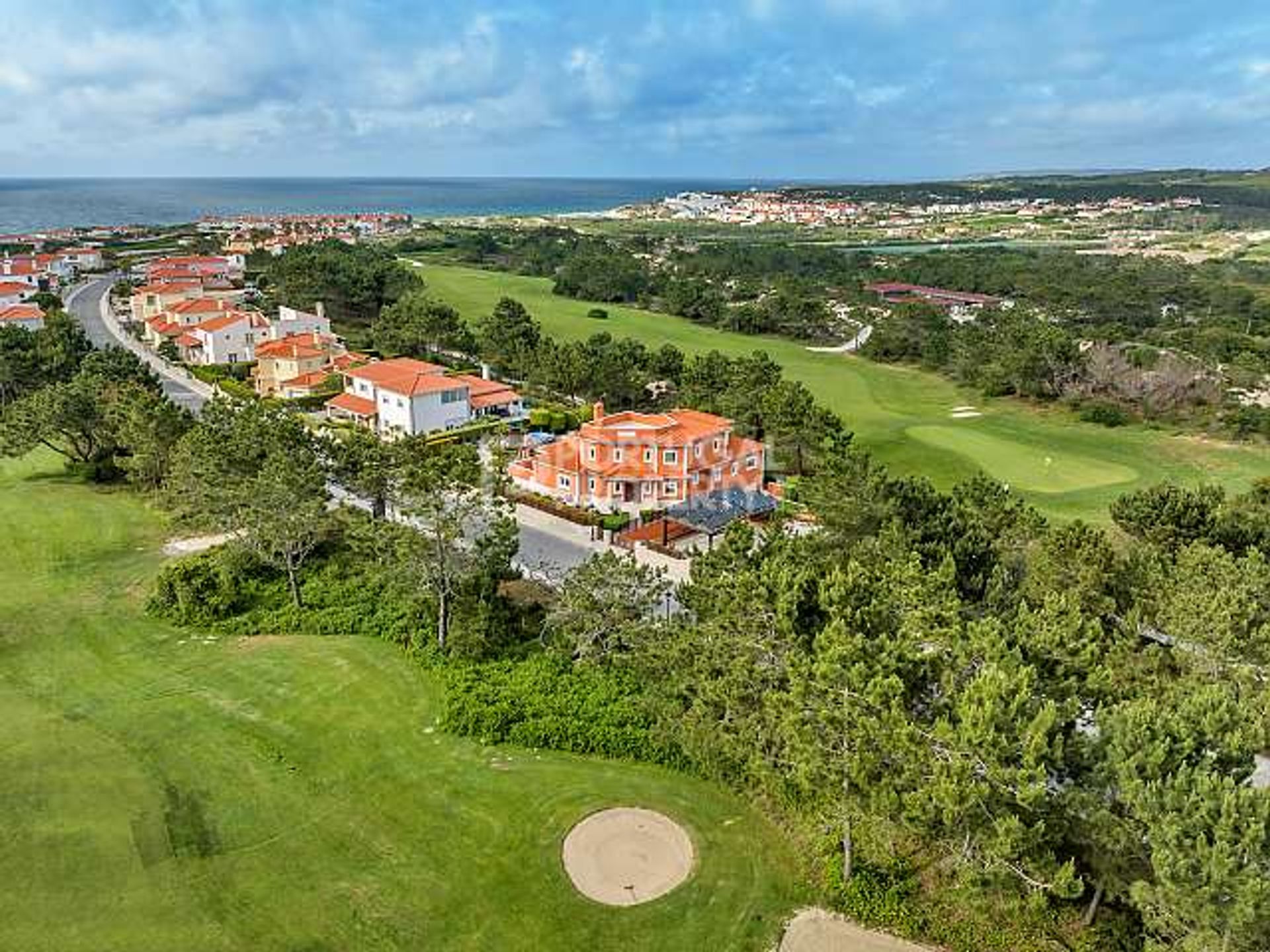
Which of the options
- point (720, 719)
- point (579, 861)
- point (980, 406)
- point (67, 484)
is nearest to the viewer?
point (579, 861)

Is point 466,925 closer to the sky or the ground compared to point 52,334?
closer to the ground

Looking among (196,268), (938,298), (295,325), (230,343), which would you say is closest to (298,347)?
(295,325)

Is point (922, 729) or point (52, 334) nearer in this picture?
point (922, 729)

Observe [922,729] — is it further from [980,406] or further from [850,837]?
[980,406]

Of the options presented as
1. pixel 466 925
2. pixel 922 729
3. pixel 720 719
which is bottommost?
pixel 466 925

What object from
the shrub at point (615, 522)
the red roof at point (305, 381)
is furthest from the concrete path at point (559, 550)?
the red roof at point (305, 381)

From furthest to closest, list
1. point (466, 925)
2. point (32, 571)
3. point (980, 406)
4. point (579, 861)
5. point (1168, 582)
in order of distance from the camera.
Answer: point (980, 406)
point (32, 571)
point (1168, 582)
point (579, 861)
point (466, 925)

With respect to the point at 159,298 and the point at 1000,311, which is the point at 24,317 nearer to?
the point at 159,298

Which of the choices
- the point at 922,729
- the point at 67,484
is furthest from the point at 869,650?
the point at 67,484

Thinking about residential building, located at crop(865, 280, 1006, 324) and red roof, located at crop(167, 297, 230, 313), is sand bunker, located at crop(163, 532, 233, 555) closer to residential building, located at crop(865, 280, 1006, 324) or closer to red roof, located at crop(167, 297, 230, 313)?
red roof, located at crop(167, 297, 230, 313)

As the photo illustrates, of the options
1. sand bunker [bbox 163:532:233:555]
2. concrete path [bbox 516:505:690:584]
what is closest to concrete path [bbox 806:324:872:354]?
concrete path [bbox 516:505:690:584]
